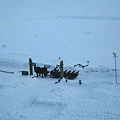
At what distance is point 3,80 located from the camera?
Answer: 1706 centimetres

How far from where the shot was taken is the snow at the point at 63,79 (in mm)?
11789

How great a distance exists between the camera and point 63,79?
56.4 feet

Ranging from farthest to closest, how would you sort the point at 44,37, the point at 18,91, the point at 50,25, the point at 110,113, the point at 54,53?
the point at 50,25 → the point at 44,37 → the point at 54,53 → the point at 18,91 → the point at 110,113

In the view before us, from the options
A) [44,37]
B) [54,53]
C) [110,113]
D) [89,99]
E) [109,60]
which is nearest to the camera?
[110,113]

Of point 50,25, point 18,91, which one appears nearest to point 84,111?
point 18,91

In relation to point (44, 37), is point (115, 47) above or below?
below

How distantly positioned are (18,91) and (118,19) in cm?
4222

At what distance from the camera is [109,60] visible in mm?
26531

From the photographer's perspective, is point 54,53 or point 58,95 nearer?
point 58,95

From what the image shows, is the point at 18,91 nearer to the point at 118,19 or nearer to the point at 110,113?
the point at 110,113

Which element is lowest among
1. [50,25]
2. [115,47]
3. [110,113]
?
[110,113]

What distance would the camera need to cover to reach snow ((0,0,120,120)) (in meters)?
11.8

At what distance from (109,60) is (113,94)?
537 inches

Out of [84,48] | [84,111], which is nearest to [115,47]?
[84,48]
